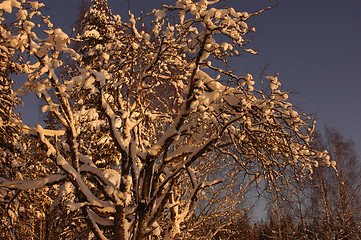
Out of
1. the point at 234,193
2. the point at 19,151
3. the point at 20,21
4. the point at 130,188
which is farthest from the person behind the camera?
the point at 234,193

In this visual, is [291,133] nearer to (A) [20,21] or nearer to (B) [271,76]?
(B) [271,76]

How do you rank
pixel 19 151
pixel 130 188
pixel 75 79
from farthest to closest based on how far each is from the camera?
pixel 19 151, pixel 130 188, pixel 75 79

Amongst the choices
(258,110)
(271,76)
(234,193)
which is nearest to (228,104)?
(258,110)

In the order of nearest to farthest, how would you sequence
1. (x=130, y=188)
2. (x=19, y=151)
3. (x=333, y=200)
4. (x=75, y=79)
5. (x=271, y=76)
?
(x=75, y=79)
(x=271, y=76)
(x=130, y=188)
(x=19, y=151)
(x=333, y=200)

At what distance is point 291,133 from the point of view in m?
5.51

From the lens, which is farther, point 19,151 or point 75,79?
point 19,151

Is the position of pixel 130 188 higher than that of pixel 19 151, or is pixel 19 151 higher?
pixel 19 151

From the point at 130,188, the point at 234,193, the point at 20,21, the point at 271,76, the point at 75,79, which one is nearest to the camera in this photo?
the point at 20,21

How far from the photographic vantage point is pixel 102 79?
5.34m

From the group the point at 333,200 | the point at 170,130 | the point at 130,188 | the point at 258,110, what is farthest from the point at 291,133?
the point at 333,200

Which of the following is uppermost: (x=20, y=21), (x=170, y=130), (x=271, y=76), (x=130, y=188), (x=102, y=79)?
(x=20, y=21)

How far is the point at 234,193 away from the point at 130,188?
15.8 ft

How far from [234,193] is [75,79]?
6413mm

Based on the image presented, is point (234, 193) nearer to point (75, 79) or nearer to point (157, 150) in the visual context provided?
point (157, 150)
